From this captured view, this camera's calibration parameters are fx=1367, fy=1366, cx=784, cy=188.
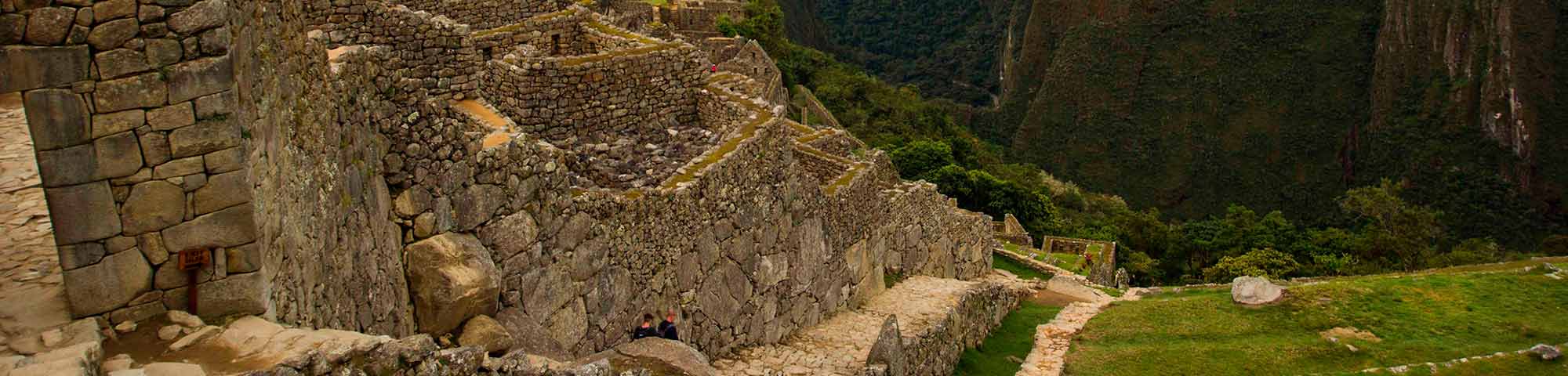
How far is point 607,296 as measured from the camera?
13.1 meters

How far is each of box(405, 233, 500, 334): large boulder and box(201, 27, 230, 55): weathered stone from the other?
3510 mm

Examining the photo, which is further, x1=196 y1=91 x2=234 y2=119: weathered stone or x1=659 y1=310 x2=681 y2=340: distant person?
x1=659 y1=310 x2=681 y2=340: distant person

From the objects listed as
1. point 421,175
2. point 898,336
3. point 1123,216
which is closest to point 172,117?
point 421,175

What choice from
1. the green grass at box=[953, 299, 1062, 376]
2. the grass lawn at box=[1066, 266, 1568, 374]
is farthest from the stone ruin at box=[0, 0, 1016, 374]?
the grass lawn at box=[1066, 266, 1568, 374]

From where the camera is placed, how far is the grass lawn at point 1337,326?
22047 millimetres

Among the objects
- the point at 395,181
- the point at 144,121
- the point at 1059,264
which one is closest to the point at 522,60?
the point at 395,181

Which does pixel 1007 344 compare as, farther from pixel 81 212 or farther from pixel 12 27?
pixel 12 27

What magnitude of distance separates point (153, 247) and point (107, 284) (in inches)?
10.5

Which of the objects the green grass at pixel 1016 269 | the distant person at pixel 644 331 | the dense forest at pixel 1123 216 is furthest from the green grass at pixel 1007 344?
the dense forest at pixel 1123 216

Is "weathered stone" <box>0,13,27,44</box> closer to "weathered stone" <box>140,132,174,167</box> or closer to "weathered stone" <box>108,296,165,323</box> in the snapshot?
"weathered stone" <box>140,132,174,167</box>

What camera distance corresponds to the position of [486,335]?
1022cm

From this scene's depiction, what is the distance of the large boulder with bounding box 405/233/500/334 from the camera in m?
10.1

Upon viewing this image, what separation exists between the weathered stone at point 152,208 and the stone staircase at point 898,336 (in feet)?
29.8

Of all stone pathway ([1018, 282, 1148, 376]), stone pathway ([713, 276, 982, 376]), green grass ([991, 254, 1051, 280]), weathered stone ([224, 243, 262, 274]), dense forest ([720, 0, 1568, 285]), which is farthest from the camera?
dense forest ([720, 0, 1568, 285])
